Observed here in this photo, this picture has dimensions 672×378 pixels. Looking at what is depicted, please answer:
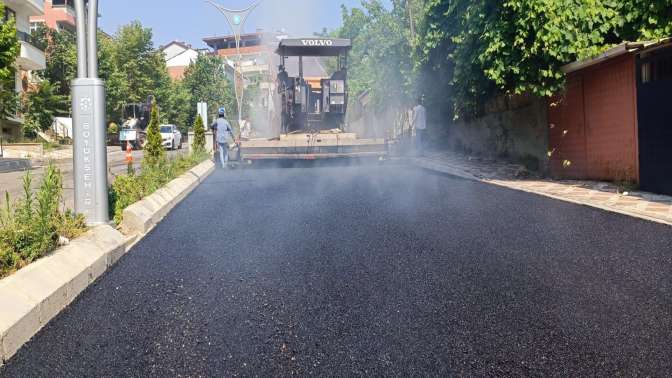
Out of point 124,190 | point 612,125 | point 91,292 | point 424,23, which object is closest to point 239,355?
point 91,292

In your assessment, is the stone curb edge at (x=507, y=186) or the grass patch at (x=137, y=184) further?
the stone curb edge at (x=507, y=186)

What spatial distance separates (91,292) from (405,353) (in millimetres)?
2472

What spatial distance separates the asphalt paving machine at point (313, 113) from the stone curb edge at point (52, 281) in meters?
8.75

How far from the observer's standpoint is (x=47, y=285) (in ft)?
12.6

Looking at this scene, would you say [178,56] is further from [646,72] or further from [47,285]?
[47,285]

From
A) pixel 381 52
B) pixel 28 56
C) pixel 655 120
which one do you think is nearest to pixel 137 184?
pixel 655 120

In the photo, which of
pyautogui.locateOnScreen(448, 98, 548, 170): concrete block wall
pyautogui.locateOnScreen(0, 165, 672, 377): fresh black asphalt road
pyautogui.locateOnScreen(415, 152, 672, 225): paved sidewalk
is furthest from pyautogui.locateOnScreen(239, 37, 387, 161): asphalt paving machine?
pyautogui.locateOnScreen(0, 165, 672, 377): fresh black asphalt road

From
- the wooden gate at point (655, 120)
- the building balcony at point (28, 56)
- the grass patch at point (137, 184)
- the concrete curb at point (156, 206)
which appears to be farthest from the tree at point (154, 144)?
the building balcony at point (28, 56)

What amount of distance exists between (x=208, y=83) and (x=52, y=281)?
2024 inches

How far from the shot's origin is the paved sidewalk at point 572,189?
293 inches

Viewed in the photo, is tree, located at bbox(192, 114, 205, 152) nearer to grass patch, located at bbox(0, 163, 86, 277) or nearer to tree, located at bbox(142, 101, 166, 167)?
tree, located at bbox(142, 101, 166, 167)

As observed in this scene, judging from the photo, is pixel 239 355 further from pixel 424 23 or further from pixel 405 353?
pixel 424 23

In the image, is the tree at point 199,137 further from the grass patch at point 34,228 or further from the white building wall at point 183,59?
the white building wall at point 183,59

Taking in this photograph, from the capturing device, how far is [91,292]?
4.27 meters
